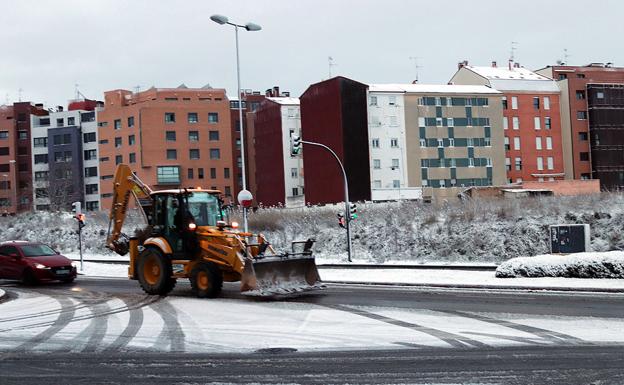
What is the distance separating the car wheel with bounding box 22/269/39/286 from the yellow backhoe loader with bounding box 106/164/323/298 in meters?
6.03

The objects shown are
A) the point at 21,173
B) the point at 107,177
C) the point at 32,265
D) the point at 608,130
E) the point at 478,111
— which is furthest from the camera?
the point at 21,173

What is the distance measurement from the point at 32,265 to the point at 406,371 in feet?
63.3

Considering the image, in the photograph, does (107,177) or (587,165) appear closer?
(587,165)

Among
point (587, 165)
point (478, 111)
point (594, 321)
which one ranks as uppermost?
point (478, 111)

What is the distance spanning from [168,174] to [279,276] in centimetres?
8362

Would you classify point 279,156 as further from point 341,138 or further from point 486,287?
point 486,287

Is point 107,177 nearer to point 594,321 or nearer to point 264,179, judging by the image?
point 264,179

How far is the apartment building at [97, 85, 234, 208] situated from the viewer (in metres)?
99.1

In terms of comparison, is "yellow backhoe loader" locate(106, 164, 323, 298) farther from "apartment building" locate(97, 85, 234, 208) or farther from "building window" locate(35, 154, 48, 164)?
"building window" locate(35, 154, 48, 164)

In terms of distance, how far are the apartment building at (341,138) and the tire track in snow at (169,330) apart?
218 feet

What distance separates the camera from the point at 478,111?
8981 centimetres

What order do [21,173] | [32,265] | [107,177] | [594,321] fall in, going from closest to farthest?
[594,321] → [32,265] → [107,177] → [21,173]

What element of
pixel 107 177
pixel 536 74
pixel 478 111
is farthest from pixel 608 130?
pixel 107 177

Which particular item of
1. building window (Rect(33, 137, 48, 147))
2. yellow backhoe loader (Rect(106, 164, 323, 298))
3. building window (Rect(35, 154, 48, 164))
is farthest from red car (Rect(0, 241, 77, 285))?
building window (Rect(33, 137, 48, 147))
